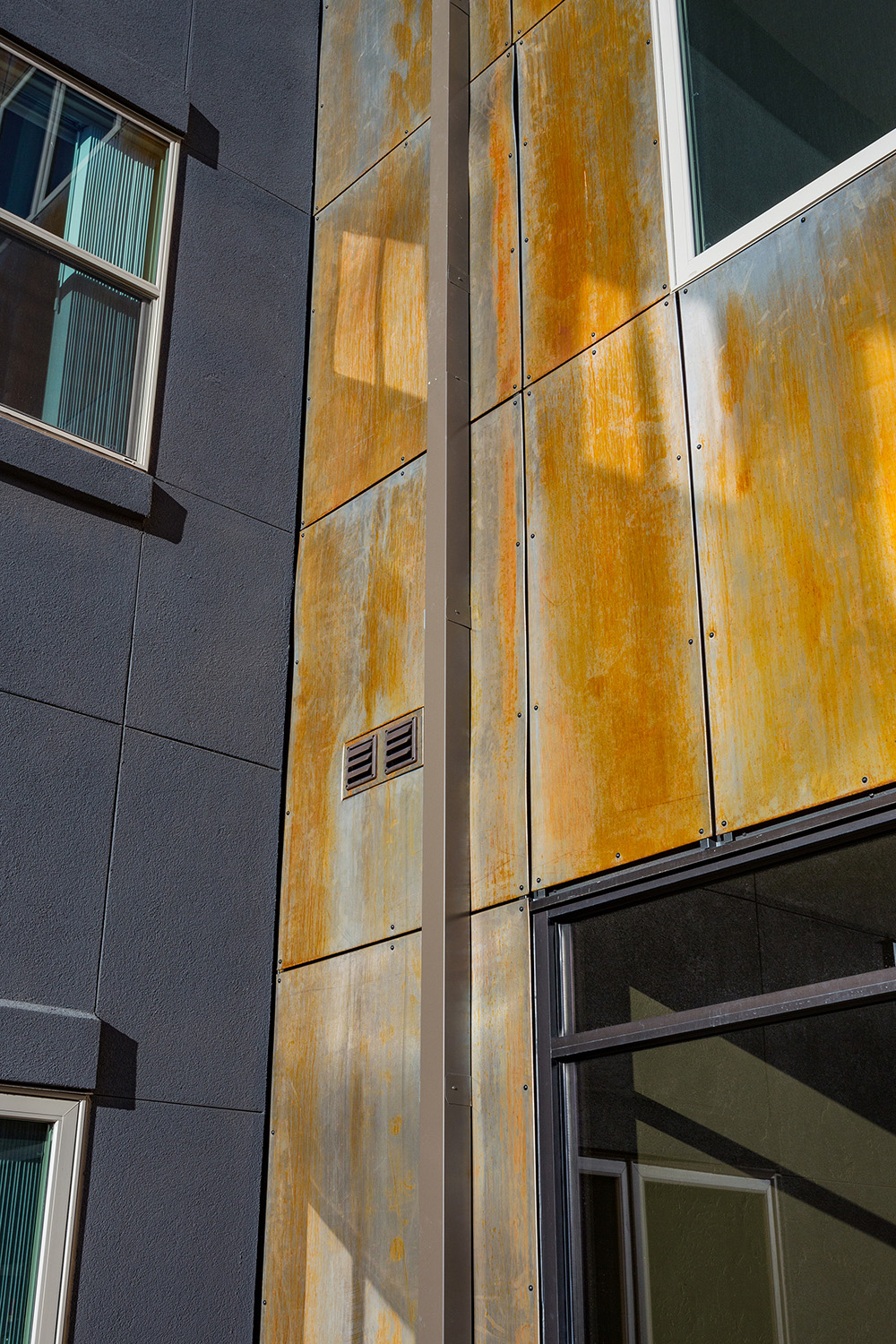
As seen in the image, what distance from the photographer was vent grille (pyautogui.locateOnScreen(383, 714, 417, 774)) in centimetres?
470

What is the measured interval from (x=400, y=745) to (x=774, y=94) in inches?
99.1

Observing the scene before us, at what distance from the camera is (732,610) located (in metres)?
3.78

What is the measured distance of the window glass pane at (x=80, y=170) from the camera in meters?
5.19

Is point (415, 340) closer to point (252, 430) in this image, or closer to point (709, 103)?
point (252, 430)

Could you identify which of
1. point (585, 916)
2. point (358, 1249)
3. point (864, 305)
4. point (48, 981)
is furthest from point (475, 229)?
point (358, 1249)

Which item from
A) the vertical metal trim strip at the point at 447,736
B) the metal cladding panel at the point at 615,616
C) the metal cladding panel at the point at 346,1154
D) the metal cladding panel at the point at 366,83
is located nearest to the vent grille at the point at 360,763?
the vertical metal trim strip at the point at 447,736

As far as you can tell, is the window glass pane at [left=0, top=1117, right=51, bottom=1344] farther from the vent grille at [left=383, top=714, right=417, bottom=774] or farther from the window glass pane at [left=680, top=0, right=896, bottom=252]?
the window glass pane at [left=680, top=0, right=896, bottom=252]

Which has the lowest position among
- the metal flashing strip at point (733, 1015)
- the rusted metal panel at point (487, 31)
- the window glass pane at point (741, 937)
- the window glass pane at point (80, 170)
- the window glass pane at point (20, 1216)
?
the window glass pane at point (20, 1216)

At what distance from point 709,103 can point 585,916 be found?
9.02 ft

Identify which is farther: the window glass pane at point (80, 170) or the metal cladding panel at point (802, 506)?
the window glass pane at point (80, 170)

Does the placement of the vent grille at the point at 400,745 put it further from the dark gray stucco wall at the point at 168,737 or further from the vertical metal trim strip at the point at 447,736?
the dark gray stucco wall at the point at 168,737

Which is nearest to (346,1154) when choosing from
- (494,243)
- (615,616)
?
(615,616)

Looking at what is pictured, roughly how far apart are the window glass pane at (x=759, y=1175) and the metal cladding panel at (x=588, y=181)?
2511mm

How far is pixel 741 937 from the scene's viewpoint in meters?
3.67
